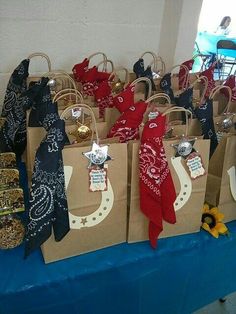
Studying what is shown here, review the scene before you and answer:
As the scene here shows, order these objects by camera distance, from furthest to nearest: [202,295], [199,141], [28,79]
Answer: [28,79], [202,295], [199,141]

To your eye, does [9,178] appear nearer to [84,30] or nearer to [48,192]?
[48,192]

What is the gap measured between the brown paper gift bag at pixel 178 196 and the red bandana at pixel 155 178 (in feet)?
0.08

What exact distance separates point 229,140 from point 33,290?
2.34 feet

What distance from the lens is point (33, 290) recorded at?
75 centimetres

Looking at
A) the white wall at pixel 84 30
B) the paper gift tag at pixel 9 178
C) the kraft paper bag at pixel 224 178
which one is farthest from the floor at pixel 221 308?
the white wall at pixel 84 30

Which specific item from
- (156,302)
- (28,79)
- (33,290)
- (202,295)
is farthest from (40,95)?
(202,295)

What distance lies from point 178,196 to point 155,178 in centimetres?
12

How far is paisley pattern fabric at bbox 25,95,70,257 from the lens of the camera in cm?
72

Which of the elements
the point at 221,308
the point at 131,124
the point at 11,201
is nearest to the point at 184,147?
the point at 131,124

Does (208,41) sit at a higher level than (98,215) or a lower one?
lower

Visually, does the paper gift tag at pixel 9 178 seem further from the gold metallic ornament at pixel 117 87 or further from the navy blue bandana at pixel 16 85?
the gold metallic ornament at pixel 117 87

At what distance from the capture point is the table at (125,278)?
2.51 feet

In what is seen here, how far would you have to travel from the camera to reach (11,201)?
794mm

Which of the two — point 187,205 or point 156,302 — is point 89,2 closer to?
point 187,205
